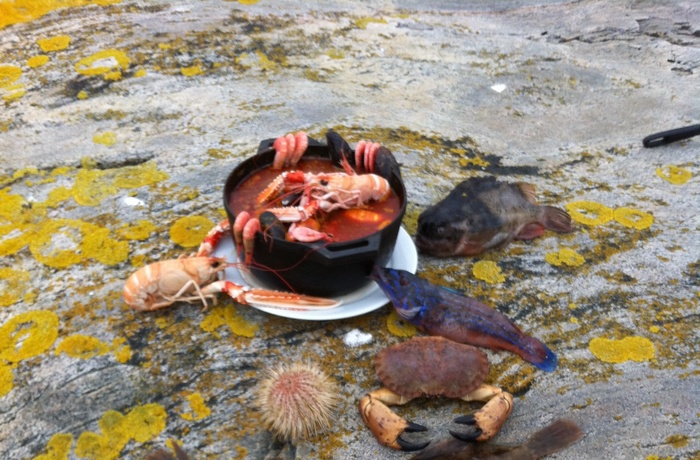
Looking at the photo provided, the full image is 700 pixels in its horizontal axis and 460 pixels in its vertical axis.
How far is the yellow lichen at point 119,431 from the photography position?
80.8 inches

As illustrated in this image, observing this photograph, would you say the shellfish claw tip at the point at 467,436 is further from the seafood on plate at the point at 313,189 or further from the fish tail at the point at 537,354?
the seafood on plate at the point at 313,189

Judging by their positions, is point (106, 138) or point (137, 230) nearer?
point (137, 230)

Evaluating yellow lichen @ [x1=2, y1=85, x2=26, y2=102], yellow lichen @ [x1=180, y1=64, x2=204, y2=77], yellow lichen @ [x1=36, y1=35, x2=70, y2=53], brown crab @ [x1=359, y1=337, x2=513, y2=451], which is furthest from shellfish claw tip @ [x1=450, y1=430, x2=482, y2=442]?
yellow lichen @ [x1=36, y1=35, x2=70, y2=53]

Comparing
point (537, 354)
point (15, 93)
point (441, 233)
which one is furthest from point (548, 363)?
point (15, 93)

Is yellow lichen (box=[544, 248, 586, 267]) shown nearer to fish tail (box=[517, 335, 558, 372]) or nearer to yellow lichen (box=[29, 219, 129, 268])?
fish tail (box=[517, 335, 558, 372])

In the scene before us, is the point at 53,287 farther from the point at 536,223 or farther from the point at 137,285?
the point at 536,223

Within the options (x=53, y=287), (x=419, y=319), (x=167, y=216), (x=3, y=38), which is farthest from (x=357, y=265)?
(x=3, y=38)

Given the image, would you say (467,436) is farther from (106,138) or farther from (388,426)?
(106,138)

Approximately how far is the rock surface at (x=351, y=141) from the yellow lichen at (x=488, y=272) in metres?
0.01

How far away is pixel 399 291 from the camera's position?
250 centimetres

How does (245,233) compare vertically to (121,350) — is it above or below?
above

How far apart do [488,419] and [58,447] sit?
157cm

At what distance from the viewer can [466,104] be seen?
13.8ft

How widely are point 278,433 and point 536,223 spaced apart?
181cm
